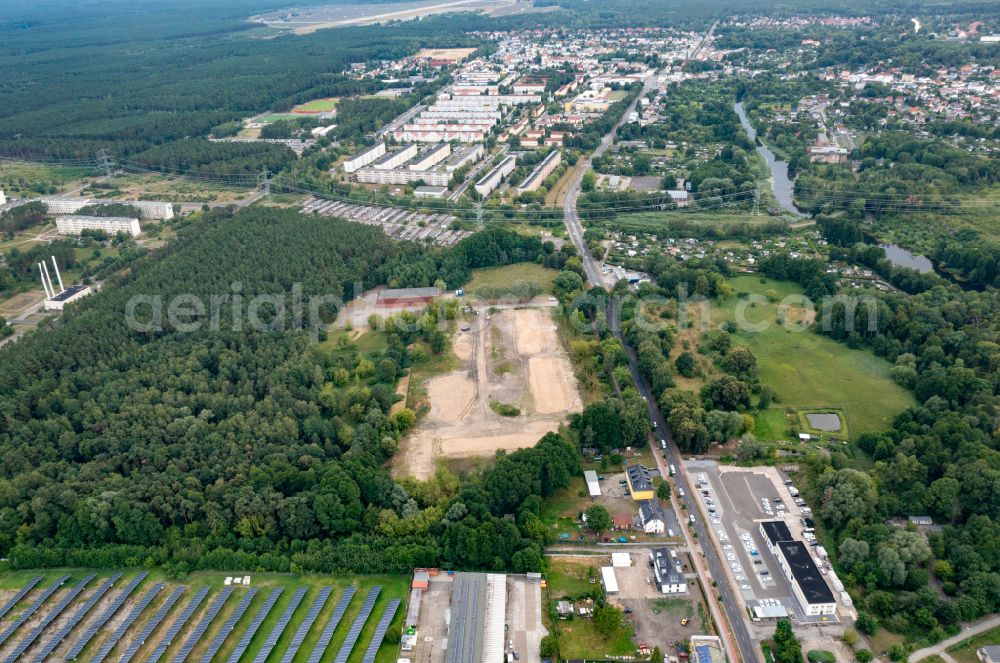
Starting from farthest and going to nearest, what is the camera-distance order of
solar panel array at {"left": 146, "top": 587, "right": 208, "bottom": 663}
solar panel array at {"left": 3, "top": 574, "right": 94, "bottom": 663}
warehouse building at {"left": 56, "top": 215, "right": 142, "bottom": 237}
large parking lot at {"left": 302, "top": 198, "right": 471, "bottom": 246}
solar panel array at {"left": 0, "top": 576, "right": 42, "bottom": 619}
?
warehouse building at {"left": 56, "top": 215, "right": 142, "bottom": 237}
large parking lot at {"left": 302, "top": 198, "right": 471, "bottom": 246}
solar panel array at {"left": 0, "top": 576, "right": 42, "bottom": 619}
solar panel array at {"left": 3, "top": 574, "right": 94, "bottom": 663}
solar panel array at {"left": 146, "top": 587, "right": 208, "bottom": 663}

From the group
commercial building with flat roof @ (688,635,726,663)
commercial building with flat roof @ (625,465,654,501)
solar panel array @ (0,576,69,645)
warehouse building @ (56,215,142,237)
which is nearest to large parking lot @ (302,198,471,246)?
warehouse building @ (56,215,142,237)

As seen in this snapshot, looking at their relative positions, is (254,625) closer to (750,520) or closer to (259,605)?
(259,605)

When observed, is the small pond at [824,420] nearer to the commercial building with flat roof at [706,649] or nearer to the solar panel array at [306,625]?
the commercial building with flat roof at [706,649]

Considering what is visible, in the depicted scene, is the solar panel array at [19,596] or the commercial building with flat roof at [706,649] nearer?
the commercial building with flat roof at [706,649]

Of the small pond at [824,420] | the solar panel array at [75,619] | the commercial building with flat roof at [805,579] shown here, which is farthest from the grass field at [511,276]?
the solar panel array at [75,619]

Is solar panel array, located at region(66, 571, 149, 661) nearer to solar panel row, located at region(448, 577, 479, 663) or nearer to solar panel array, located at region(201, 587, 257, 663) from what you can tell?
solar panel array, located at region(201, 587, 257, 663)

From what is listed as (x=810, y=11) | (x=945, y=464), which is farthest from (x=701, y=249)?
(x=810, y=11)
